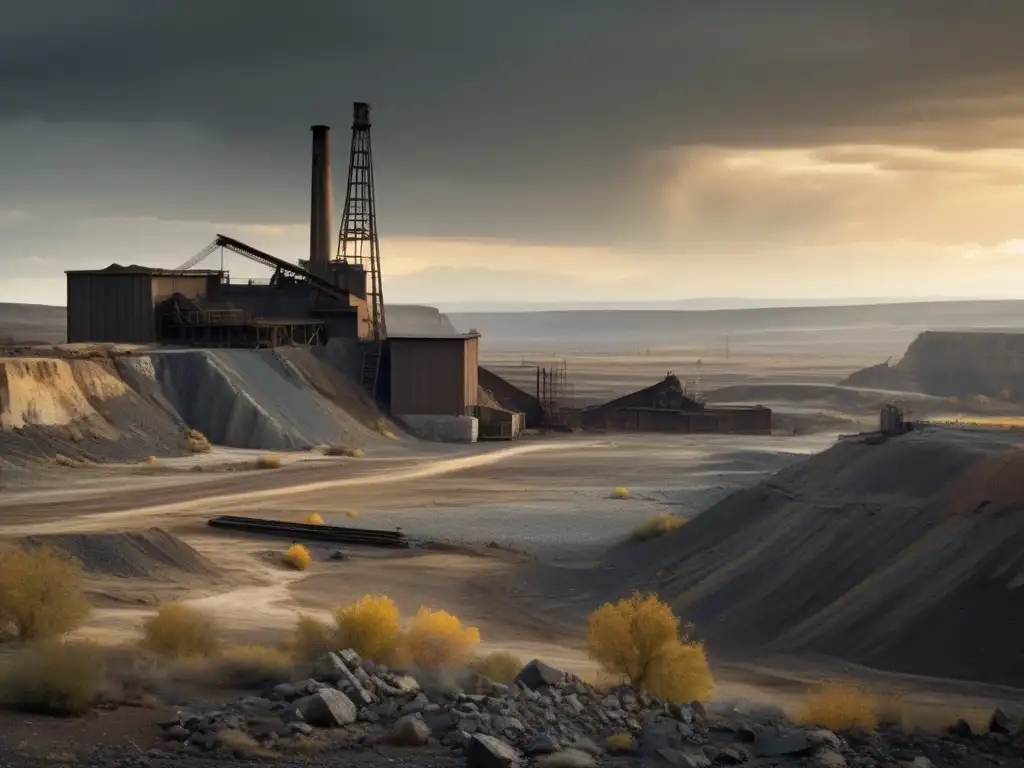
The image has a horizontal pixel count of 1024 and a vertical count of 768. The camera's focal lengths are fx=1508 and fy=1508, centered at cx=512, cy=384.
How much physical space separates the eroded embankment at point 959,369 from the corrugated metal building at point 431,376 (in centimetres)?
5569

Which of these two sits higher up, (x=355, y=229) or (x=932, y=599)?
(x=355, y=229)

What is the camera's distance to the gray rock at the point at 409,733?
16.6 metres

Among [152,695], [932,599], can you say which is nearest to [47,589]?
[152,695]

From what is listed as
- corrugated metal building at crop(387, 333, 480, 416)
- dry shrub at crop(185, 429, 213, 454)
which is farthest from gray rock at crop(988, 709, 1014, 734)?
corrugated metal building at crop(387, 333, 480, 416)

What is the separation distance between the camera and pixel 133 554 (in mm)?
31297

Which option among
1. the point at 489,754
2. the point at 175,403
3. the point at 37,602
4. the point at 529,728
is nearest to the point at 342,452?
the point at 175,403

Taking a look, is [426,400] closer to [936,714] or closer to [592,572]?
[592,572]

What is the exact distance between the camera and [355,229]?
3295 inches

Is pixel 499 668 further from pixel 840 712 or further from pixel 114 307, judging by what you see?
pixel 114 307

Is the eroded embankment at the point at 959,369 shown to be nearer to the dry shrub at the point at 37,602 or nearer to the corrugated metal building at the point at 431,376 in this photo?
the corrugated metal building at the point at 431,376

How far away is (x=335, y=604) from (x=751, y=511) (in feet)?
33.1

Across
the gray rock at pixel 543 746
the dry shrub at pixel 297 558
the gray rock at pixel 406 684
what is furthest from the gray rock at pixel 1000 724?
the dry shrub at pixel 297 558

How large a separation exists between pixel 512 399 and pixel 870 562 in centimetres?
5480

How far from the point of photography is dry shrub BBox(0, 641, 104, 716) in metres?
16.9
